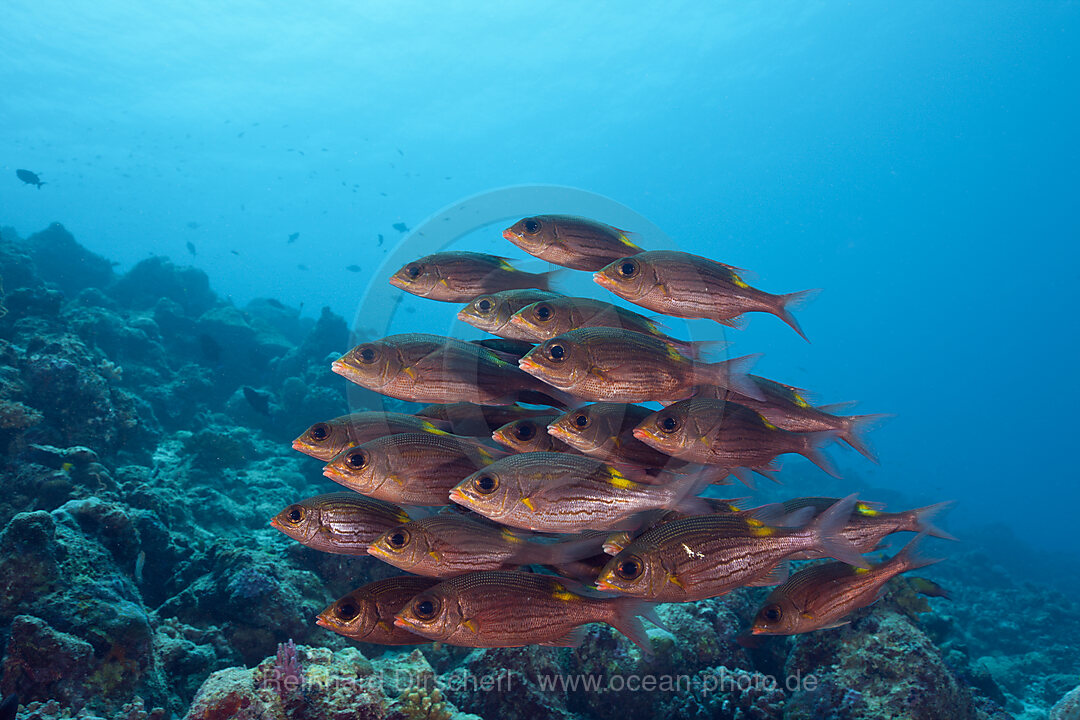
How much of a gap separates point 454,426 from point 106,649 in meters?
3.77

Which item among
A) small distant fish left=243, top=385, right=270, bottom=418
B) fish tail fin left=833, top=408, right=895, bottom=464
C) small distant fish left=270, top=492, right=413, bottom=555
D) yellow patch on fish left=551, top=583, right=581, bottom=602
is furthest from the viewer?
small distant fish left=243, top=385, right=270, bottom=418

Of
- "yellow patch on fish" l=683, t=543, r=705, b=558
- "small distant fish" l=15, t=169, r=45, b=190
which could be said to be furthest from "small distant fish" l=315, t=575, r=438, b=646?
"small distant fish" l=15, t=169, r=45, b=190

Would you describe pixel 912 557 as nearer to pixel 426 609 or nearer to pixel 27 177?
pixel 426 609

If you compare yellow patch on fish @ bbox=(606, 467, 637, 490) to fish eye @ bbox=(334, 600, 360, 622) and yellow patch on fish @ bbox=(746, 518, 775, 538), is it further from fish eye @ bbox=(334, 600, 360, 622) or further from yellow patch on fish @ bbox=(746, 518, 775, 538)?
fish eye @ bbox=(334, 600, 360, 622)

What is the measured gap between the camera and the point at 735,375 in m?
3.08

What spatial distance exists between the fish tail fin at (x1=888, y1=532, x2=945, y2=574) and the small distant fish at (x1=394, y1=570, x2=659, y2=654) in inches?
67.5

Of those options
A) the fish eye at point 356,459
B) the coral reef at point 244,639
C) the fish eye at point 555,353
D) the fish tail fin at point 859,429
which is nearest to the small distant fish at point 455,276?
the fish eye at point 555,353

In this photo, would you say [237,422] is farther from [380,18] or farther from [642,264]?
[380,18]

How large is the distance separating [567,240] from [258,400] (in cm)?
1619

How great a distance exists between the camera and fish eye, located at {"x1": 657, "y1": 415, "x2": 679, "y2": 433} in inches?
111

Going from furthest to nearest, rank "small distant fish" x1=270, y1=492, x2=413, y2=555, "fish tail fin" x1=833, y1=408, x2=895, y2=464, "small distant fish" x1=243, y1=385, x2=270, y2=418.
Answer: "small distant fish" x1=243, y1=385, x2=270, y2=418, "fish tail fin" x1=833, y1=408, x2=895, y2=464, "small distant fish" x1=270, y1=492, x2=413, y2=555

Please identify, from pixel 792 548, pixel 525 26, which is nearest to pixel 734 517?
pixel 792 548

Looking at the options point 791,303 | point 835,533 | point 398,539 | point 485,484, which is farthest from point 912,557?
point 398,539

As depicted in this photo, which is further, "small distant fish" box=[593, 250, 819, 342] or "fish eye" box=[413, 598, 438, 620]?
"small distant fish" box=[593, 250, 819, 342]
